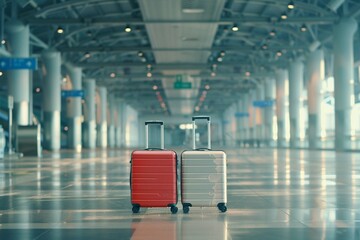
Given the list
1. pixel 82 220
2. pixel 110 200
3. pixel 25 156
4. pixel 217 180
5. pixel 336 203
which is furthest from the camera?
pixel 25 156

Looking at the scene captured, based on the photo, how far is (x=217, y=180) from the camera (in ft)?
33.7

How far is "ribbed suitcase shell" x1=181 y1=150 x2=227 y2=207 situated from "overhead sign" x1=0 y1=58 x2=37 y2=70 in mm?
34367

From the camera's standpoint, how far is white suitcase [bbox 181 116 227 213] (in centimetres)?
1025

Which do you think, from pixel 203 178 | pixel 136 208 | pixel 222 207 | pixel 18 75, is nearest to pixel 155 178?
pixel 136 208

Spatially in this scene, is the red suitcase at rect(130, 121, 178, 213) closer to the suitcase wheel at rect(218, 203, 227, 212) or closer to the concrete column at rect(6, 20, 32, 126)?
the suitcase wheel at rect(218, 203, 227, 212)

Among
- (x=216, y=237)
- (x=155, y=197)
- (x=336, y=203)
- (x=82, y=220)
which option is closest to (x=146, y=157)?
(x=155, y=197)

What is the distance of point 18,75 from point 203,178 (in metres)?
39.4

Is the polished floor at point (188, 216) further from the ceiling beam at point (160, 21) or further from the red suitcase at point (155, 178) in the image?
the ceiling beam at point (160, 21)

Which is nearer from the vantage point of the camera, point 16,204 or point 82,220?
point 82,220

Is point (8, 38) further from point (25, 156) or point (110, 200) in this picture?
point (110, 200)

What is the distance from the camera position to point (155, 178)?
10.3m

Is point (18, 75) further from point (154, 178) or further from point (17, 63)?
point (154, 178)

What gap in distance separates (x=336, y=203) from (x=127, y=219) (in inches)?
170

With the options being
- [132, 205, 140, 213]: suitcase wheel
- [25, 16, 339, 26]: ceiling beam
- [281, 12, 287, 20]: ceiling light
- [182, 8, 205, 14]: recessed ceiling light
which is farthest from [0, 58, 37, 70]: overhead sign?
[132, 205, 140, 213]: suitcase wheel
